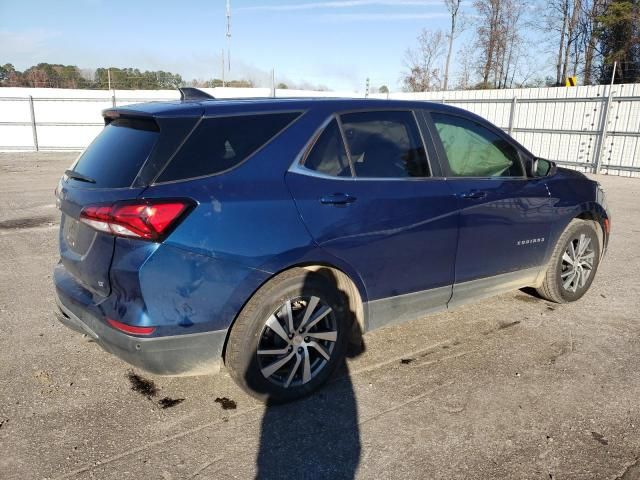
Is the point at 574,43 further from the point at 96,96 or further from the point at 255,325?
the point at 255,325

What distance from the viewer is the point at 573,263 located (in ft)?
15.3

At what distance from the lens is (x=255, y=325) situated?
278 cm

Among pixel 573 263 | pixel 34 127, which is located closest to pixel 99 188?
pixel 573 263

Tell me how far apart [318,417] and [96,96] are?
22.3 meters

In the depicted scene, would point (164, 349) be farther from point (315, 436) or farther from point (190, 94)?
point (190, 94)

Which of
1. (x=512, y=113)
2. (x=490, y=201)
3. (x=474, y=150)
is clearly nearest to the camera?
(x=490, y=201)

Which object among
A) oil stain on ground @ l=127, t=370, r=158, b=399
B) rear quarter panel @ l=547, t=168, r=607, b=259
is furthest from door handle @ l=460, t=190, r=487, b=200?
oil stain on ground @ l=127, t=370, r=158, b=399

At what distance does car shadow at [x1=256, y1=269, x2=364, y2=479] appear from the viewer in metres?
2.51

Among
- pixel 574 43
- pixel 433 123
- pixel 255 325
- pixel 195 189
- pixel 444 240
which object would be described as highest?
pixel 574 43

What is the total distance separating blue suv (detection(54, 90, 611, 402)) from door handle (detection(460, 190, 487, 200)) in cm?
3

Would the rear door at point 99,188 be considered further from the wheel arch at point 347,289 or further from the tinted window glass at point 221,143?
the wheel arch at point 347,289

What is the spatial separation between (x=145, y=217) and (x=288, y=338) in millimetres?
1062

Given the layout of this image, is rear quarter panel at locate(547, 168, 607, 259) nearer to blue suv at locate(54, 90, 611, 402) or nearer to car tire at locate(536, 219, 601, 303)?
car tire at locate(536, 219, 601, 303)

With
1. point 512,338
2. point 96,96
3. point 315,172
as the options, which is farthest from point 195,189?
point 96,96
